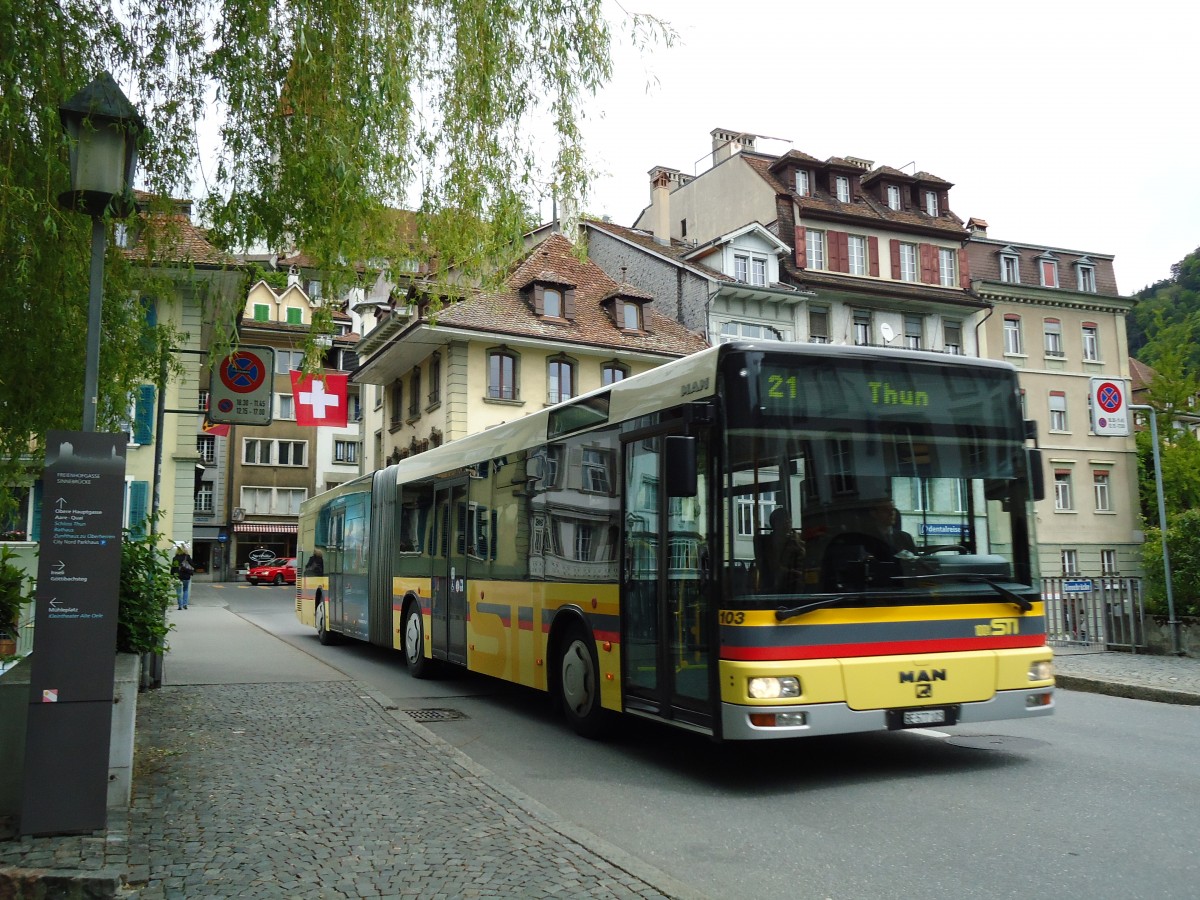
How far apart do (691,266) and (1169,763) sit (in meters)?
37.0

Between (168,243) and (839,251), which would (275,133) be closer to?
(168,243)

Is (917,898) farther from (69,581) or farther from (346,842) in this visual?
(69,581)

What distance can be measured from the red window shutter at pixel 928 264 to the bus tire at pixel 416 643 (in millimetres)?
37185

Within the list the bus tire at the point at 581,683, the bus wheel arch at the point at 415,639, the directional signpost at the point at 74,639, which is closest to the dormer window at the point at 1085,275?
the bus wheel arch at the point at 415,639

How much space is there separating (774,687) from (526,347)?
3312 centimetres

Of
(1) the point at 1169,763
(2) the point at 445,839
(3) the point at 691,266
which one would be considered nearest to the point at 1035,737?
(1) the point at 1169,763

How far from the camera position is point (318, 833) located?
6.23 metres

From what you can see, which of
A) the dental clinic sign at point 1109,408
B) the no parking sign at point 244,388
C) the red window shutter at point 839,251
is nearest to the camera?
the no parking sign at point 244,388

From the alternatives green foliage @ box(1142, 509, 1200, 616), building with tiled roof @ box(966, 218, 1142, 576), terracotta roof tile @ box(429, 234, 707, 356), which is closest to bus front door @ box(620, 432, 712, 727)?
green foliage @ box(1142, 509, 1200, 616)

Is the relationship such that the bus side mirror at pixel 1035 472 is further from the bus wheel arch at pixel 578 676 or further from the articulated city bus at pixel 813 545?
the bus wheel arch at pixel 578 676

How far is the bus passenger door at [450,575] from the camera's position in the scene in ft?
42.2

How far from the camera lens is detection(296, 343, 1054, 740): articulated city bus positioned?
7402 mm

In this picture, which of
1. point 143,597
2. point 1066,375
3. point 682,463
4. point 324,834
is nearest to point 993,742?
point 682,463

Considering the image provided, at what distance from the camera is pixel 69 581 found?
579 centimetres
